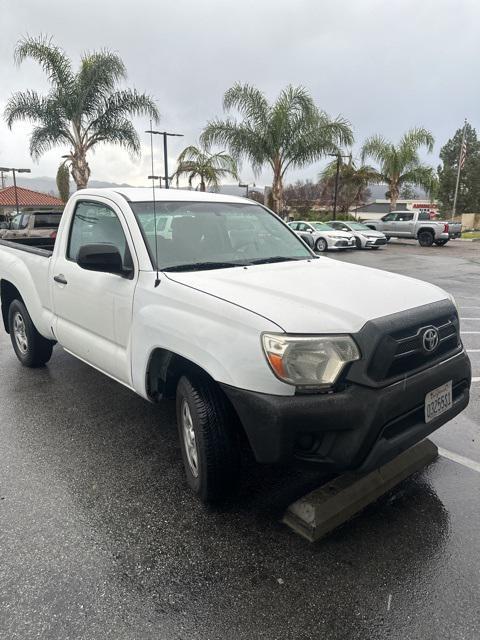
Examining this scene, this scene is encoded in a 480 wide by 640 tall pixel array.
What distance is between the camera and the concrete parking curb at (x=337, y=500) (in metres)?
2.61

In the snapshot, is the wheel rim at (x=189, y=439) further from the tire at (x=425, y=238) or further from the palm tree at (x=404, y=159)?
the palm tree at (x=404, y=159)

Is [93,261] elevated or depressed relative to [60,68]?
depressed

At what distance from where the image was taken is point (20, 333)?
5.34 meters

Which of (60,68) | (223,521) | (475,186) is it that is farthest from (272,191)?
(475,186)

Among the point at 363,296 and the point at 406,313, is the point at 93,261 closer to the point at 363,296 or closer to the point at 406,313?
the point at 363,296

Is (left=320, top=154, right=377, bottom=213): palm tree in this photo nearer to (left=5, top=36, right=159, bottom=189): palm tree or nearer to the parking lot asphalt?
(left=5, top=36, right=159, bottom=189): palm tree

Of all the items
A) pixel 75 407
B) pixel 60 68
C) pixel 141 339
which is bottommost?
pixel 75 407

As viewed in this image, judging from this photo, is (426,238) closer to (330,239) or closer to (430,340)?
(330,239)

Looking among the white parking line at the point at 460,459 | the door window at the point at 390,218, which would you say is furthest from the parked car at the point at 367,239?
the white parking line at the point at 460,459

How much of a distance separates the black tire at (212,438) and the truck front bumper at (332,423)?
253mm

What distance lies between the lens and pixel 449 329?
2.82 metres

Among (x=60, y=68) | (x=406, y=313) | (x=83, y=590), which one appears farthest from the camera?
(x=60, y=68)

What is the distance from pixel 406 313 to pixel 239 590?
1.59m

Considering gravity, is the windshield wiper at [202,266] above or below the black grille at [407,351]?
above
